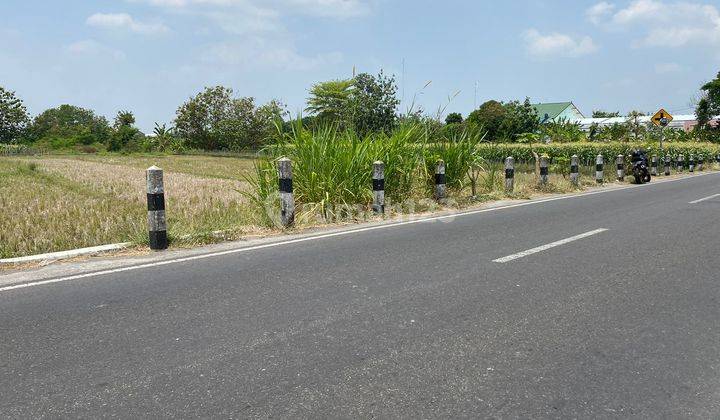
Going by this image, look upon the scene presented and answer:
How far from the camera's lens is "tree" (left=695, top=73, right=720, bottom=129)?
59125mm

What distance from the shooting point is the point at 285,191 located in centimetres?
789

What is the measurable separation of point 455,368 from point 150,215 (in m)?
4.49

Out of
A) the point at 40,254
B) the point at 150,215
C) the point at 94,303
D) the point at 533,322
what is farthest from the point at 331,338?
the point at 40,254

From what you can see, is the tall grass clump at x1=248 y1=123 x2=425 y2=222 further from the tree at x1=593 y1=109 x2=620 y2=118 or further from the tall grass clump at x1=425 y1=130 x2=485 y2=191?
the tree at x1=593 y1=109 x2=620 y2=118

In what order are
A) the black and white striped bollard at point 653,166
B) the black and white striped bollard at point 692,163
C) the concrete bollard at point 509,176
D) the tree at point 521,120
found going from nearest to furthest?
the concrete bollard at point 509,176
the black and white striped bollard at point 653,166
the black and white striped bollard at point 692,163
the tree at point 521,120

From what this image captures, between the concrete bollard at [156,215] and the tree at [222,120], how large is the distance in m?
56.4

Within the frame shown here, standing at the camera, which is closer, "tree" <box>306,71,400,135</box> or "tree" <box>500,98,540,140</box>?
"tree" <box>306,71,400,135</box>

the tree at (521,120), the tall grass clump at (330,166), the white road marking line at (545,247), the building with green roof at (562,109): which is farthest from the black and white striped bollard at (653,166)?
the building with green roof at (562,109)

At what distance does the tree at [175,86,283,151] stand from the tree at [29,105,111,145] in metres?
22.6

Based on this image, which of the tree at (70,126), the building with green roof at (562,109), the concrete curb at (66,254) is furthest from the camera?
the building with green roof at (562,109)

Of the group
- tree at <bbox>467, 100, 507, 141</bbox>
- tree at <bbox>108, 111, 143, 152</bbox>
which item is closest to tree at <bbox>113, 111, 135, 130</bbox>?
tree at <bbox>108, 111, 143, 152</bbox>

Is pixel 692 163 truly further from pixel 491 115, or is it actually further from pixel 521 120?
pixel 491 115

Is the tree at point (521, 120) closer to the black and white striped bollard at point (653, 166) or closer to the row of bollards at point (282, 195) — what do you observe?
the black and white striped bollard at point (653, 166)

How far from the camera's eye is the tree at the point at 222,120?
62.7m
